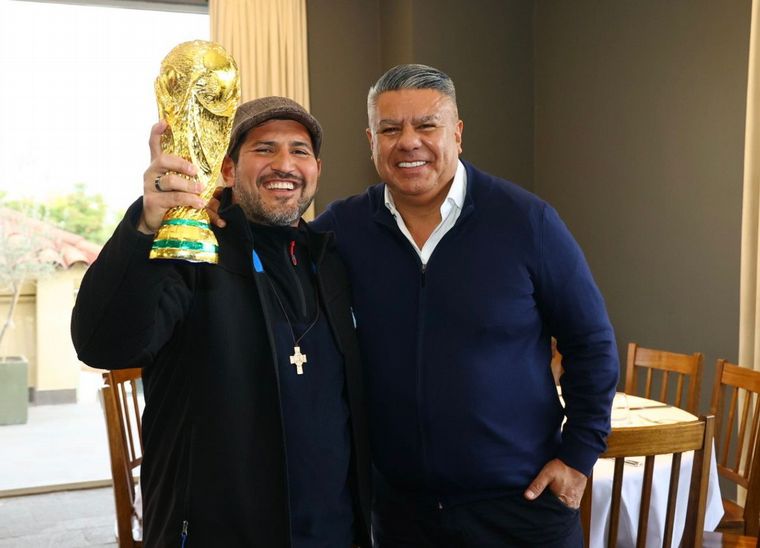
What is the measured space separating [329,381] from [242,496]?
27 centimetres

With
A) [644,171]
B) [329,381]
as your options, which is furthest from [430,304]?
[644,171]

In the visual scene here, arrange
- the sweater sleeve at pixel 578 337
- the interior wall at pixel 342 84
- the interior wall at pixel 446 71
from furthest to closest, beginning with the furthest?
the interior wall at pixel 342 84
the interior wall at pixel 446 71
the sweater sleeve at pixel 578 337

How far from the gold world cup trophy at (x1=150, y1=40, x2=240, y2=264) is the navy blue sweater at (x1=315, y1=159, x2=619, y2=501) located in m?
0.66

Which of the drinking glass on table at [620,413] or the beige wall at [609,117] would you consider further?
the beige wall at [609,117]

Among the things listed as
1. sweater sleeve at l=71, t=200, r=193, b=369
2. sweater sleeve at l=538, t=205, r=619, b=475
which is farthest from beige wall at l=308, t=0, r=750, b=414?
sweater sleeve at l=71, t=200, r=193, b=369

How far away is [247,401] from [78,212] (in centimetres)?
368

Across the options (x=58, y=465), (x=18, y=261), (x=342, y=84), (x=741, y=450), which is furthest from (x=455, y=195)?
(x=58, y=465)

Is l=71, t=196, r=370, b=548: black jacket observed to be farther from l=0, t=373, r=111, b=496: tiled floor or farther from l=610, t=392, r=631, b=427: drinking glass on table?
l=0, t=373, r=111, b=496: tiled floor

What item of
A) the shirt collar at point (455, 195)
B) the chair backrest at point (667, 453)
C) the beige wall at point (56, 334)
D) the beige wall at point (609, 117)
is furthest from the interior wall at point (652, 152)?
the beige wall at point (56, 334)

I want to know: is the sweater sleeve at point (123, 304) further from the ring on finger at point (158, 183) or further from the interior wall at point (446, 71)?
the interior wall at point (446, 71)

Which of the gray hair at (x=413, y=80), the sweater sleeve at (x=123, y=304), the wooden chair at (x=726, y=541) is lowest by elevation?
the wooden chair at (x=726, y=541)

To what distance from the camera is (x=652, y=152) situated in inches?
164

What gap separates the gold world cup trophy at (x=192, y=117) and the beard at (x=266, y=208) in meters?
0.48

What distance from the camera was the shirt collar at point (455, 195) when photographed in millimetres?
1835
